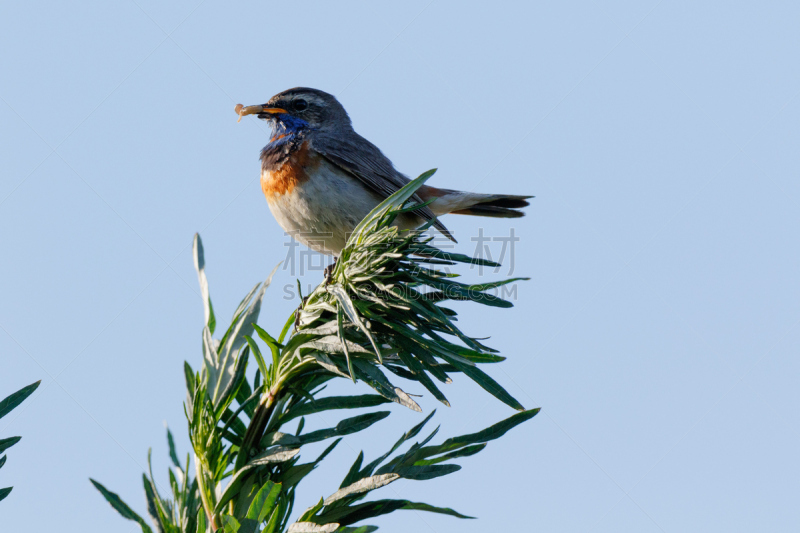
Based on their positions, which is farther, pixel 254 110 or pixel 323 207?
pixel 254 110

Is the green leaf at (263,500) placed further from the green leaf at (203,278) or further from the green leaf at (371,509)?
the green leaf at (203,278)

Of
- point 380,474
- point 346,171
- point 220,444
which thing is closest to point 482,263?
point 380,474

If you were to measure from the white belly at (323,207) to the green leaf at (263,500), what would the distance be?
3310mm

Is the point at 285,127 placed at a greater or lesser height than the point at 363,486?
greater

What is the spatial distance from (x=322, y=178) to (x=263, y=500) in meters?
3.59

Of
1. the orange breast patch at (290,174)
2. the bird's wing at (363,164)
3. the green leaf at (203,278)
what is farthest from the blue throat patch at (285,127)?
the green leaf at (203,278)

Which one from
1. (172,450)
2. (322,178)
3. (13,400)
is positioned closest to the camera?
(13,400)

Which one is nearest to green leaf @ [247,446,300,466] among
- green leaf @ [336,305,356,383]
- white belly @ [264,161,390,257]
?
green leaf @ [336,305,356,383]

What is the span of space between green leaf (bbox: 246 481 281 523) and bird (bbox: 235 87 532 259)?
10.4 feet

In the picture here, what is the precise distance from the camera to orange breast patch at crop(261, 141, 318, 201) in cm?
508

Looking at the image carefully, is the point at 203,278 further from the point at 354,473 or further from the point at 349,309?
the point at 354,473

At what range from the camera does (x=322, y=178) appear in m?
5.09

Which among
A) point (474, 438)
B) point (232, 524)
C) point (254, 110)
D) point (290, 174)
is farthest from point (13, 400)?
point (254, 110)

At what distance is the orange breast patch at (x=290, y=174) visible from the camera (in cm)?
508
